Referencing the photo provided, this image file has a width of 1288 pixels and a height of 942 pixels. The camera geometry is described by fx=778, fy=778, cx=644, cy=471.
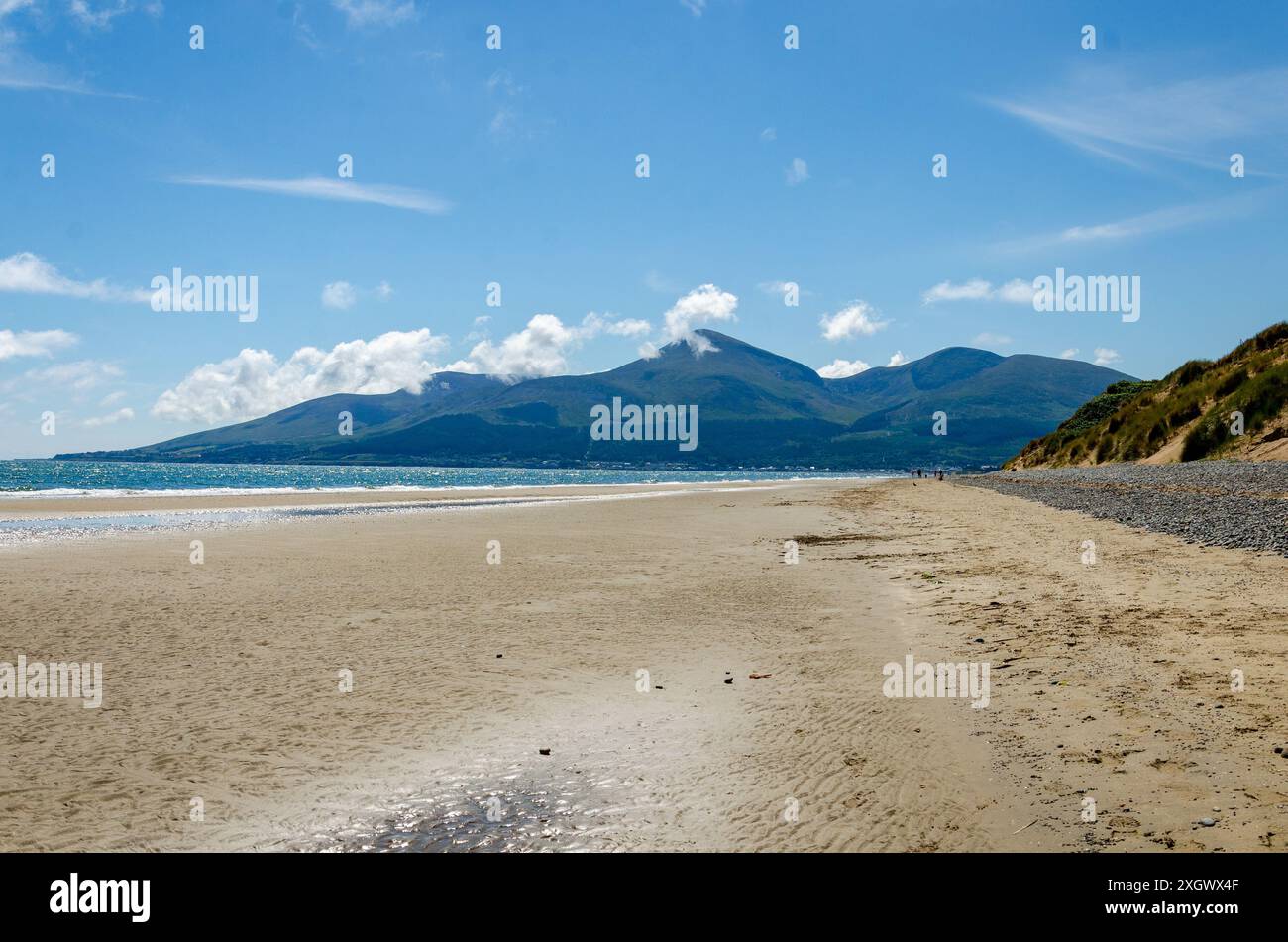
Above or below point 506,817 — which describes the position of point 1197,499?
above

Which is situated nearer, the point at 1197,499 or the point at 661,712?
the point at 661,712

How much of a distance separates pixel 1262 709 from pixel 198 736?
10204 mm

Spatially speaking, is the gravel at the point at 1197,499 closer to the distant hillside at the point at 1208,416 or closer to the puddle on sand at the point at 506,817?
the distant hillside at the point at 1208,416

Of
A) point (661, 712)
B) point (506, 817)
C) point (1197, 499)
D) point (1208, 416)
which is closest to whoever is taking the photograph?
point (506, 817)

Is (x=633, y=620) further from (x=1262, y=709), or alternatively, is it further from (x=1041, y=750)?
(x=1262, y=709)

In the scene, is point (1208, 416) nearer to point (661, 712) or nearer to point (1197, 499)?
point (1197, 499)

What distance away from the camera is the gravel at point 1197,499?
1730 centimetres

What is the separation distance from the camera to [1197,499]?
2486cm

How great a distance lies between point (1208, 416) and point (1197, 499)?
3196 centimetres

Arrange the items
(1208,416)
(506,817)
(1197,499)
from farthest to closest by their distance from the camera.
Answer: (1208,416) → (1197,499) → (506,817)

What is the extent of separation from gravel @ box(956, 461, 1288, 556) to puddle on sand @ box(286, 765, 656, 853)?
14678 mm

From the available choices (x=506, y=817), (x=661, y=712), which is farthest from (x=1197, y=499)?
(x=506, y=817)

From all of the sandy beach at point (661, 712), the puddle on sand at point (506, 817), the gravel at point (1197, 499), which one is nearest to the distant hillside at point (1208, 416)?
the gravel at point (1197, 499)
